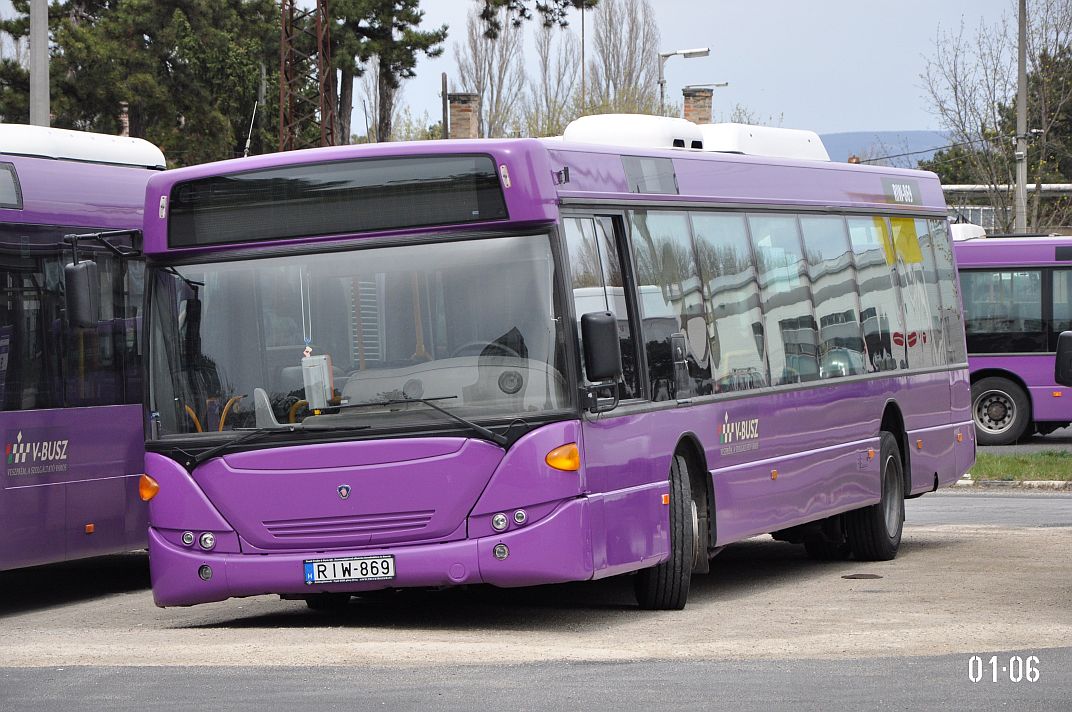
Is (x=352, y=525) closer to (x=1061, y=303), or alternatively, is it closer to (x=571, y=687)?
(x=571, y=687)

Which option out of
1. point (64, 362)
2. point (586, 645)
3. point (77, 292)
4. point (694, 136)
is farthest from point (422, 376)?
point (694, 136)

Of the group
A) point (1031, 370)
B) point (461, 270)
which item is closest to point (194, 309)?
point (461, 270)

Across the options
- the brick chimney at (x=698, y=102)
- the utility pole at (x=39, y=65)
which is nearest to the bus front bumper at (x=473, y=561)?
the utility pole at (x=39, y=65)

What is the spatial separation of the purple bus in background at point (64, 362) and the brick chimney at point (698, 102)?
156 feet

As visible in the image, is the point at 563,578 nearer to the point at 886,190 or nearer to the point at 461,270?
the point at 461,270

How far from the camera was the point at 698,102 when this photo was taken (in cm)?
6206

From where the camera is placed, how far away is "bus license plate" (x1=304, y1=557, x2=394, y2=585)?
11406 mm

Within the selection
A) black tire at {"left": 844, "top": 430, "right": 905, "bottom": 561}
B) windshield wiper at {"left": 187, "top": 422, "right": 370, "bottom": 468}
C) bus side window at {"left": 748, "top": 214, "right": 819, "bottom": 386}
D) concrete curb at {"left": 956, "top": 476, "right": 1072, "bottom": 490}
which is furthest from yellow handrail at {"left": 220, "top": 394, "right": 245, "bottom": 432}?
concrete curb at {"left": 956, "top": 476, "right": 1072, "bottom": 490}

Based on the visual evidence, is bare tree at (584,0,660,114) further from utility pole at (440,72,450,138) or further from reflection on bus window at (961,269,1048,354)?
reflection on bus window at (961,269,1048,354)

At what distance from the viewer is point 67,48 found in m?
43.9

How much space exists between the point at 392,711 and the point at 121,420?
6831 mm

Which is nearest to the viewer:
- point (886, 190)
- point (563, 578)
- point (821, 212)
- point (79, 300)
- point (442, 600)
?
point (563, 578)

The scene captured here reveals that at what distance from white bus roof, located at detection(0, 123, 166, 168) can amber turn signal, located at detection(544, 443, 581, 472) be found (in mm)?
5156
